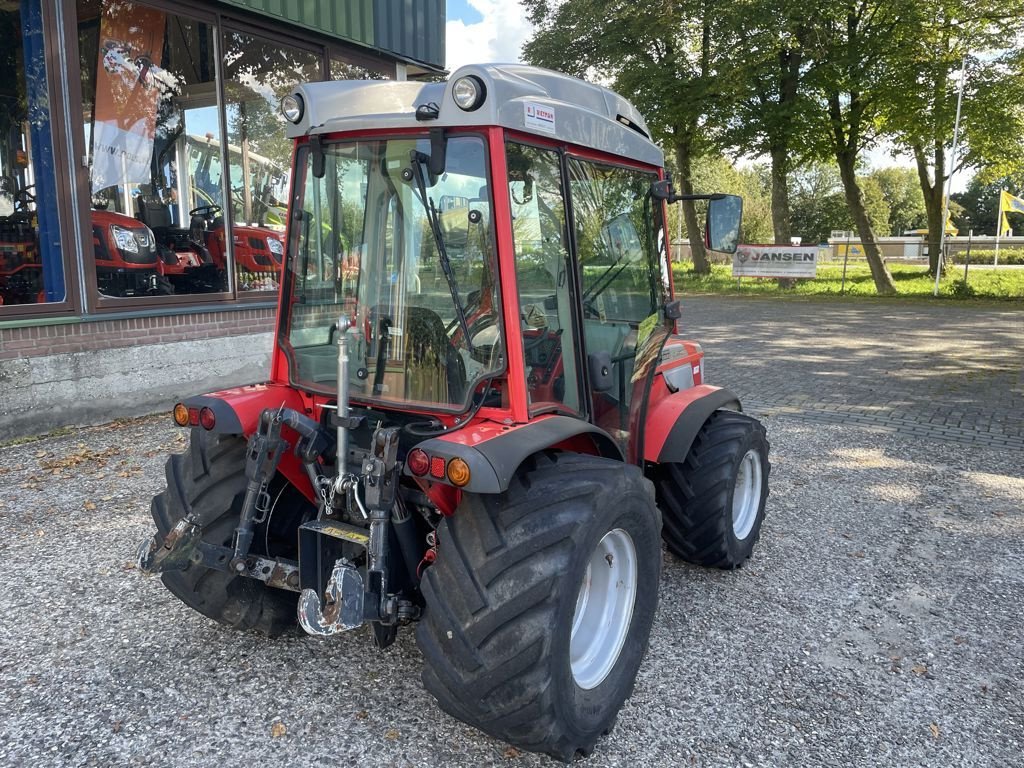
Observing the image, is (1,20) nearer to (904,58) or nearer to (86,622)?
(86,622)

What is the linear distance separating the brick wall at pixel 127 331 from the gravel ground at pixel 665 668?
1.96m

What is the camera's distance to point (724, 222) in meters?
3.52

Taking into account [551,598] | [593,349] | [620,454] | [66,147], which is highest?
[66,147]

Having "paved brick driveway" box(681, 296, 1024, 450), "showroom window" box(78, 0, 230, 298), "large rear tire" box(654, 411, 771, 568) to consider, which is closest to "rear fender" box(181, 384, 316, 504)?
"large rear tire" box(654, 411, 771, 568)

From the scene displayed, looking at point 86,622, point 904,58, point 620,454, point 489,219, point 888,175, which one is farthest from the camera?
point 888,175

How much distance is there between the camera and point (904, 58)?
18172mm

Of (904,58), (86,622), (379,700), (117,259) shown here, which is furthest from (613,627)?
(904,58)

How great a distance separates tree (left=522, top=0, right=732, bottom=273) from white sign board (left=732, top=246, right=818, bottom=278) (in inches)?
98.8

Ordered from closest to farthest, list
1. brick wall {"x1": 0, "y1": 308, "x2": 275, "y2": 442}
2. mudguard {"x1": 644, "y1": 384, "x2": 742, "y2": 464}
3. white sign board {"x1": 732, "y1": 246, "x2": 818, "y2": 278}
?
mudguard {"x1": 644, "y1": 384, "x2": 742, "y2": 464} → brick wall {"x1": 0, "y1": 308, "x2": 275, "y2": 442} → white sign board {"x1": 732, "y1": 246, "x2": 818, "y2": 278}

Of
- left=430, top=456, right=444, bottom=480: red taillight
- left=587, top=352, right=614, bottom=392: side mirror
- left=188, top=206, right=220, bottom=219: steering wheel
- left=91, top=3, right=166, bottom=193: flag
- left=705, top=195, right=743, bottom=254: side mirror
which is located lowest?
left=430, top=456, right=444, bottom=480: red taillight

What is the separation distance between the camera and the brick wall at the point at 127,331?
6.12 metres

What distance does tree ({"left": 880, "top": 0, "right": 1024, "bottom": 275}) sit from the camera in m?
17.6

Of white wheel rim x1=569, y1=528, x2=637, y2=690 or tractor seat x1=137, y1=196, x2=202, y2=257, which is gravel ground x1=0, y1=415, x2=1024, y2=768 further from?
tractor seat x1=137, y1=196, x2=202, y2=257

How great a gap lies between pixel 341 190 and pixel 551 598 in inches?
65.8
